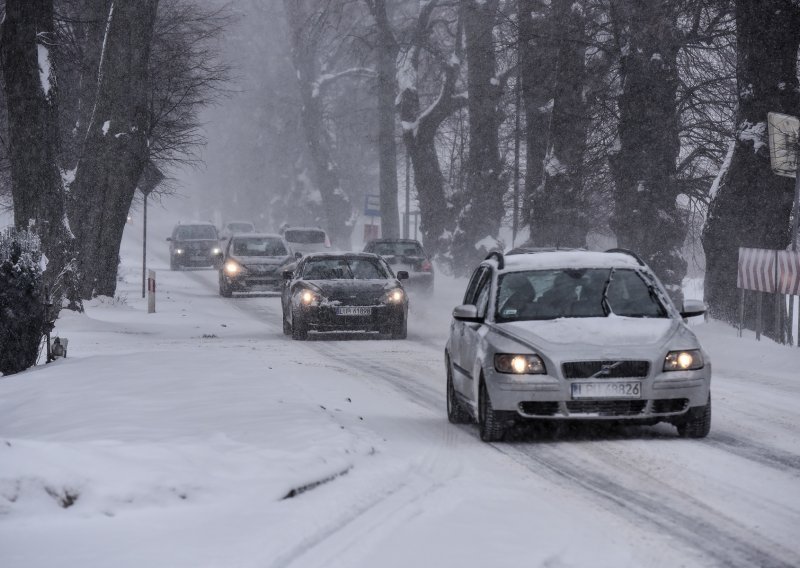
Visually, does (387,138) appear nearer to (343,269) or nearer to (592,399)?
(343,269)

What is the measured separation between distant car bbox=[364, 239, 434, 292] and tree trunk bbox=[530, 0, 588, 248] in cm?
292

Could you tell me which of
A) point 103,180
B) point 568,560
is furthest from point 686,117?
point 568,560

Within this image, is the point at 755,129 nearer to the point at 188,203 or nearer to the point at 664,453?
the point at 664,453

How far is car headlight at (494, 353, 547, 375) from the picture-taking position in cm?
1051

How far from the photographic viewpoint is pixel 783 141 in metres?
20.2

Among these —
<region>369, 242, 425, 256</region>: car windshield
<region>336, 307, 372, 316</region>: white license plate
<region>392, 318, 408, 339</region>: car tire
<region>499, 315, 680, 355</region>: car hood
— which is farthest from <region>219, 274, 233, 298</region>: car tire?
<region>499, 315, 680, 355</region>: car hood

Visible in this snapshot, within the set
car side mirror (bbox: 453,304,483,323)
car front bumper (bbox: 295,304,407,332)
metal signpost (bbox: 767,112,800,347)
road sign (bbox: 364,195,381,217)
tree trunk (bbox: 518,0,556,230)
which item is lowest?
car front bumper (bbox: 295,304,407,332)

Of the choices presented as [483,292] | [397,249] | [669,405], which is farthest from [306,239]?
[669,405]

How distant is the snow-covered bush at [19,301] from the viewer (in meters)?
15.6

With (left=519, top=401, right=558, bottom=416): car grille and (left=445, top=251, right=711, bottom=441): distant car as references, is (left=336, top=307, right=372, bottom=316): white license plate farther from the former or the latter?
(left=519, top=401, right=558, bottom=416): car grille

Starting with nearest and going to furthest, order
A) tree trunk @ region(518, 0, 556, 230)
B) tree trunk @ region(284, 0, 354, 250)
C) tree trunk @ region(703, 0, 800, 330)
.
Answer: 1. tree trunk @ region(703, 0, 800, 330)
2. tree trunk @ region(518, 0, 556, 230)
3. tree trunk @ region(284, 0, 354, 250)

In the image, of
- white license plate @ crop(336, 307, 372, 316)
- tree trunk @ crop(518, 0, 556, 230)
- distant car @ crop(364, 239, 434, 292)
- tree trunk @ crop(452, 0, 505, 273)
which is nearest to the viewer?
white license plate @ crop(336, 307, 372, 316)

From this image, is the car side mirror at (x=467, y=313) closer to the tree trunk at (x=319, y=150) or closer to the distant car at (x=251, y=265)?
the distant car at (x=251, y=265)

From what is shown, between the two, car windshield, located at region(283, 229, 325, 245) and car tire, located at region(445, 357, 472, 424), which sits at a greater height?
car windshield, located at region(283, 229, 325, 245)
